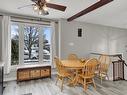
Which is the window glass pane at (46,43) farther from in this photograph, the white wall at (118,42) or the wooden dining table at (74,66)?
the white wall at (118,42)

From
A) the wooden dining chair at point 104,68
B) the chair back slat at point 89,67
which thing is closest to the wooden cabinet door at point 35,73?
the chair back slat at point 89,67

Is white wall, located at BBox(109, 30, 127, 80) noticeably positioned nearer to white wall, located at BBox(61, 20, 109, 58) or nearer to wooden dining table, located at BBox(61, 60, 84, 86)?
white wall, located at BBox(61, 20, 109, 58)

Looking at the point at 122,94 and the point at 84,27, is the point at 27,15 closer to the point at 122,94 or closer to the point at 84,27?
the point at 84,27

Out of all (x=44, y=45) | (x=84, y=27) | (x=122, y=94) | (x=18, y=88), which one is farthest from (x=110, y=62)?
(x=18, y=88)

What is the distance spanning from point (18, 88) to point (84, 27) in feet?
12.8

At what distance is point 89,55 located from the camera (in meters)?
6.08

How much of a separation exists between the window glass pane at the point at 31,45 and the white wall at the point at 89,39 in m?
1.06

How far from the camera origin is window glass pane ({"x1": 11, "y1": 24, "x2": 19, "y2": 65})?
486 centimetres

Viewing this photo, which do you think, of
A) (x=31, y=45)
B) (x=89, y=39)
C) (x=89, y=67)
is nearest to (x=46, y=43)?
(x=31, y=45)

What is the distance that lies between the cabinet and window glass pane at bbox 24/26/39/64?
0.75 meters

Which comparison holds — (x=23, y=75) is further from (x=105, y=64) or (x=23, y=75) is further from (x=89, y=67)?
(x=105, y=64)

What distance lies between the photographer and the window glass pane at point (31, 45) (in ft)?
16.8

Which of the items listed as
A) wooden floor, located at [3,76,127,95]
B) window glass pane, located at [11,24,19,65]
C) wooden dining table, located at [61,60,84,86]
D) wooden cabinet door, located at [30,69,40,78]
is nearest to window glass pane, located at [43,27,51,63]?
wooden cabinet door, located at [30,69,40,78]

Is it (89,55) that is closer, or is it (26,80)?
(26,80)
